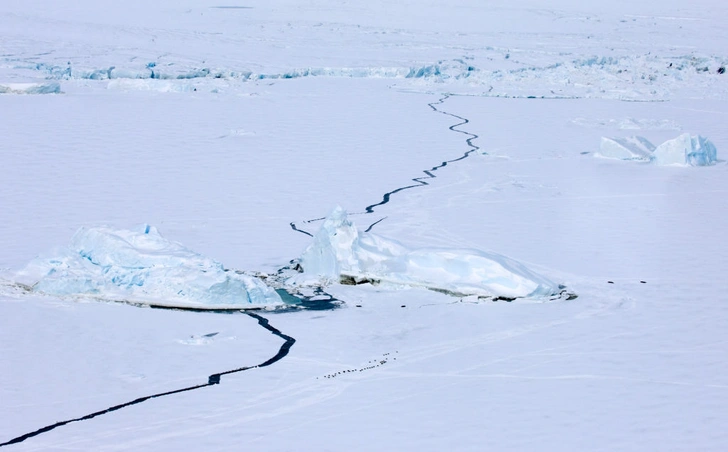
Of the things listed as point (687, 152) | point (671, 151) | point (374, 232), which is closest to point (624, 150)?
point (671, 151)

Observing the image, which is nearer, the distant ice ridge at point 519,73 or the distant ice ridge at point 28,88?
the distant ice ridge at point 28,88

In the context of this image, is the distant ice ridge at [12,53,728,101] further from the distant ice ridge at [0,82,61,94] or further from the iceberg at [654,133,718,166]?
the iceberg at [654,133,718,166]

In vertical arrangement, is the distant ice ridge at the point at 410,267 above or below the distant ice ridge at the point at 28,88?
above

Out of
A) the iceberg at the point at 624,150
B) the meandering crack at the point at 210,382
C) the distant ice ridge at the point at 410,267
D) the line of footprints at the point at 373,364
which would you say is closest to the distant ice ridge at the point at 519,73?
the iceberg at the point at 624,150

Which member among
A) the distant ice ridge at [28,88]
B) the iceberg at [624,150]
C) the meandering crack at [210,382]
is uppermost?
the meandering crack at [210,382]

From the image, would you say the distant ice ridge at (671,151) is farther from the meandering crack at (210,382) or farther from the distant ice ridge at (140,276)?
the meandering crack at (210,382)

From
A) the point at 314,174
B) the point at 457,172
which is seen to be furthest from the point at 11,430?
A: the point at 457,172

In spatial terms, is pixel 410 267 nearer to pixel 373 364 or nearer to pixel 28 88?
pixel 373 364

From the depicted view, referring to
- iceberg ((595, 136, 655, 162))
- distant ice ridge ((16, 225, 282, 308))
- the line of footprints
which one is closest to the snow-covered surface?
the line of footprints

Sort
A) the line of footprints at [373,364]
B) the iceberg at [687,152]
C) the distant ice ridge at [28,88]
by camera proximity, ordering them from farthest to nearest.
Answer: the distant ice ridge at [28,88]
the iceberg at [687,152]
the line of footprints at [373,364]
